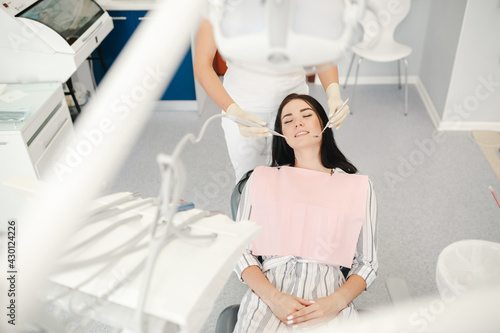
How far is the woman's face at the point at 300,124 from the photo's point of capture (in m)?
1.54

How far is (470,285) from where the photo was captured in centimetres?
Result: 149

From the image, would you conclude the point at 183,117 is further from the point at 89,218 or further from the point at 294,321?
the point at 89,218

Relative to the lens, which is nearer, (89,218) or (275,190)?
(89,218)

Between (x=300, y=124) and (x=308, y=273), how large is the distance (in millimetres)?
529

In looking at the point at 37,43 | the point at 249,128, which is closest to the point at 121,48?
the point at 37,43

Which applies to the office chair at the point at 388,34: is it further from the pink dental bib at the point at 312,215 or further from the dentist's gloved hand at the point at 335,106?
the pink dental bib at the point at 312,215

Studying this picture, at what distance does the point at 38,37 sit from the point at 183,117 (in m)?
1.34

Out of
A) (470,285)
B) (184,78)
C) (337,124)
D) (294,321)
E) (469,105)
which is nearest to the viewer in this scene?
(294,321)

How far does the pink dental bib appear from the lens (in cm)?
142

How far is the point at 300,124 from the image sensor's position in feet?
5.08

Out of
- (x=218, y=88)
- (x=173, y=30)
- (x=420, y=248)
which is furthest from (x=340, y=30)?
(x=173, y=30)

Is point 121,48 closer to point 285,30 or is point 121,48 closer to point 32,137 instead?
point 32,137

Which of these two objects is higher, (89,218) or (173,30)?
(89,218)

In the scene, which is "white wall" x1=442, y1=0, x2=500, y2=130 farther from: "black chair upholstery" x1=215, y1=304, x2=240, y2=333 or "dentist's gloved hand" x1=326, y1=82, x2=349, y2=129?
"black chair upholstery" x1=215, y1=304, x2=240, y2=333
